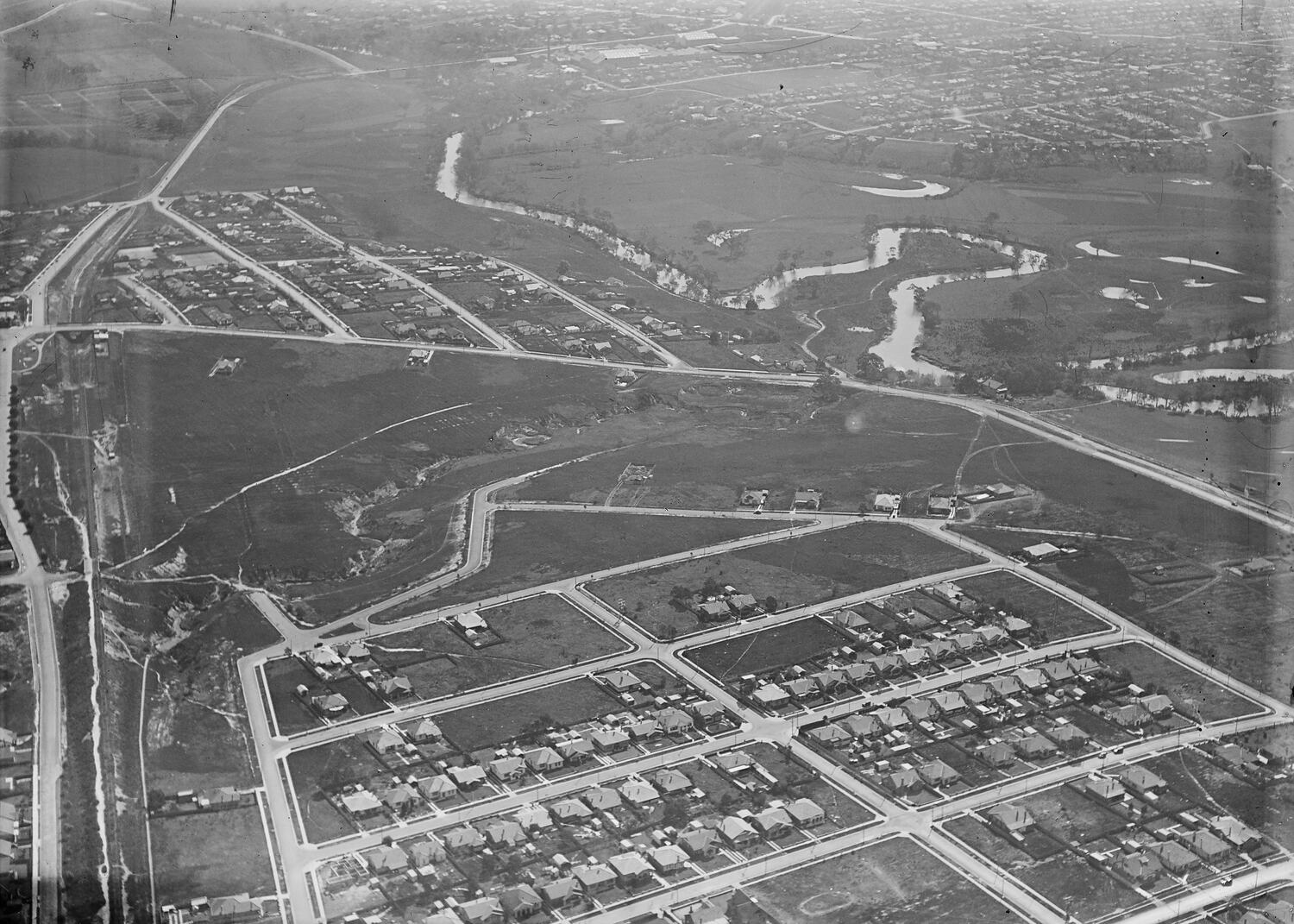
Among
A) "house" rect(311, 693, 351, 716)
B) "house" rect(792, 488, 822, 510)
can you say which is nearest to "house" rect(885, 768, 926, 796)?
"house" rect(311, 693, 351, 716)

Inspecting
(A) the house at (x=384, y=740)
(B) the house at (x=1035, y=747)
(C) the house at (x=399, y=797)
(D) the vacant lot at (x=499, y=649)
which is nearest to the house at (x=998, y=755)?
(B) the house at (x=1035, y=747)

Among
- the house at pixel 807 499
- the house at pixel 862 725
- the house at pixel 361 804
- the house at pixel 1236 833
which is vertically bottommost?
the house at pixel 361 804

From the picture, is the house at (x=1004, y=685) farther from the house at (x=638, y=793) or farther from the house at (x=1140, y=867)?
the house at (x=638, y=793)

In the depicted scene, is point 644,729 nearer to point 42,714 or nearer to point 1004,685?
point 1004,685

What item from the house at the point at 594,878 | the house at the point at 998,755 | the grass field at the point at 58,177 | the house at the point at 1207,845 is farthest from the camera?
the grass field at the point at 58,177

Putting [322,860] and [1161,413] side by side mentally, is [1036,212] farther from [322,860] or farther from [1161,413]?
[322,860]

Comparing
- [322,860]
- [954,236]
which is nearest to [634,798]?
[322,860]
